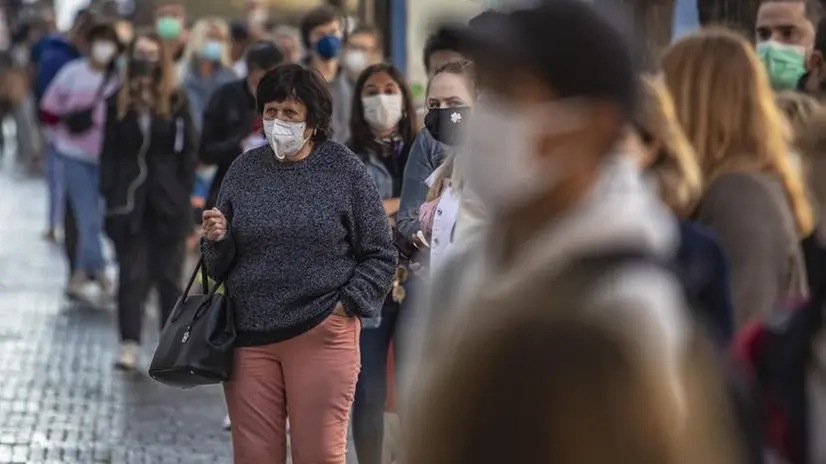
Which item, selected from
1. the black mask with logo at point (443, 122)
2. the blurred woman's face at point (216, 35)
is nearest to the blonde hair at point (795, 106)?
the black mask with logo at point (443, 122)

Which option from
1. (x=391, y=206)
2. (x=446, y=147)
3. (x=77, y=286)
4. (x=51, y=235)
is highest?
(x=446, y=147)

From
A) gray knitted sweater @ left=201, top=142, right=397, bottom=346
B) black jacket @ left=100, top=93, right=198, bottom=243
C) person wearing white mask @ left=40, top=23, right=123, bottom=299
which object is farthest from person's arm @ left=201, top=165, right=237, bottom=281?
person wearing white mask @ left=40, top=23, right=123, bottom=299

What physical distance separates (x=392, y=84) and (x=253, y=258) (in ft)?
6.19

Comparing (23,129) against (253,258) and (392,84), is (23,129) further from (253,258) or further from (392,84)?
(253,258)

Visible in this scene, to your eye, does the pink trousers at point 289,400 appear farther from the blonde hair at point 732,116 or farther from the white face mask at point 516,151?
the white face mask at point 516,151

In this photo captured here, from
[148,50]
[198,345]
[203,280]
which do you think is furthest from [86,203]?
[198,345]

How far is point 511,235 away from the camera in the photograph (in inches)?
91.7

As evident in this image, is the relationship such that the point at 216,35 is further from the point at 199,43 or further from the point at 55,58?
the point at 55,58

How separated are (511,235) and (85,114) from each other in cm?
950

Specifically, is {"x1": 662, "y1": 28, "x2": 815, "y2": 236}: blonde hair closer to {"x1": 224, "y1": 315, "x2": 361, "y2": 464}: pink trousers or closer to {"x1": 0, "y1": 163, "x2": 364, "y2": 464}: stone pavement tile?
{"x1": 224, "y1": 315, "x2": 361, "y2": 464}: pink trousers

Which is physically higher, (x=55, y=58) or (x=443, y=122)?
(x=443, y=122)

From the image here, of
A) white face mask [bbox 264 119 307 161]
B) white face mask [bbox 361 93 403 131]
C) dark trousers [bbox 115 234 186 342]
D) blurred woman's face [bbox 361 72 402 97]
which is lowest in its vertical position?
dark trousers [bbox 115 234 186 342]

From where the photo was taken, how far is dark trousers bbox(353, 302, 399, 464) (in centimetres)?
673

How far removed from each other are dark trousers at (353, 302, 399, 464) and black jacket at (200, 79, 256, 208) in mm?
2075
